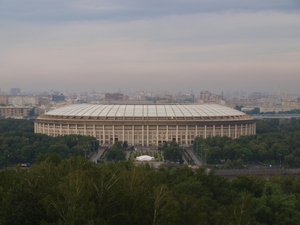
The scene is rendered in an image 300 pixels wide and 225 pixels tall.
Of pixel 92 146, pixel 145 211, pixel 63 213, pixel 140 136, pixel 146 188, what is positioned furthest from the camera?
pixel 140 136

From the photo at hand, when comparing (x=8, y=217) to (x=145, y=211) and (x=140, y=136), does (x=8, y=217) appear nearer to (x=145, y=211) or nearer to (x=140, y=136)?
(x=145, y=211)

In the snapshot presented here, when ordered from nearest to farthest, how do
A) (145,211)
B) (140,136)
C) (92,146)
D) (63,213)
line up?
(63,213) < (145,211) < (92,146) < (140,136)

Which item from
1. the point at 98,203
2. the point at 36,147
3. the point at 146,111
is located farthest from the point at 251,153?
the point at 98,203

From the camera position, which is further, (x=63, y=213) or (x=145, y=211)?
(x=145, y=211)

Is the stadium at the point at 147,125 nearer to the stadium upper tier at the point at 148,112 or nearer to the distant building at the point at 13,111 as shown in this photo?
the stadium upper tier at the point at 148,112

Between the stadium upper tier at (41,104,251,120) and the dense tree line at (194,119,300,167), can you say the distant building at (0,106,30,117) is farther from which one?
the dense tree line at (194,119,300,167)

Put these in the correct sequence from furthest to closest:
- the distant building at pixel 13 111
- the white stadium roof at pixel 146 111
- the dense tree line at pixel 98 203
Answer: the distant building at pixel 13 111 → the white stadium roof at pixel 146 111 → the dense tree line at pixel 98 203

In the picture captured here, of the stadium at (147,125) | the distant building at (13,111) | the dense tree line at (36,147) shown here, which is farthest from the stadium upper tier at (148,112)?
the distant building at (13,111)

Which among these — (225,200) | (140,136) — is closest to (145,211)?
(225,200)
